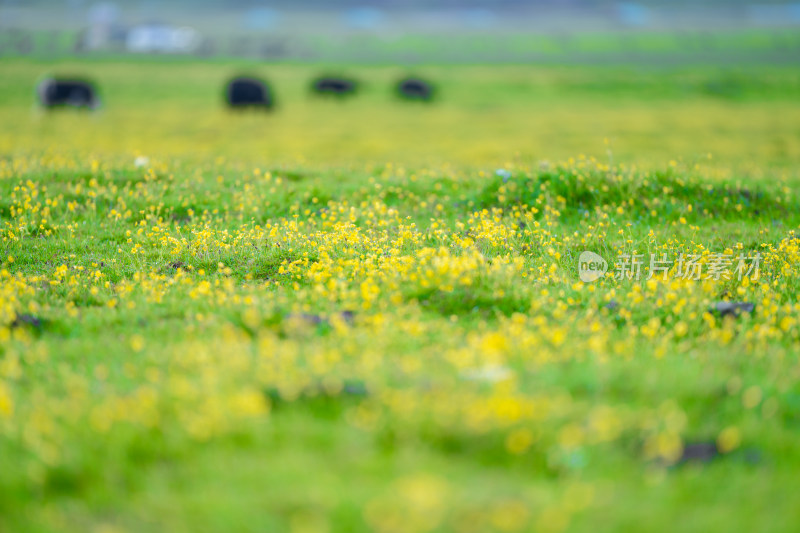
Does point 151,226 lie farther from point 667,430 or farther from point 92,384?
point 667,430

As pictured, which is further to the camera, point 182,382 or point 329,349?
point 329,349

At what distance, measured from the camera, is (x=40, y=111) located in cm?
4194

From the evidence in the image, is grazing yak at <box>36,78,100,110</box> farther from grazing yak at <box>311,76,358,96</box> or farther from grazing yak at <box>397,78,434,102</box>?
grazing yak at <box>397,78,434,102</box>

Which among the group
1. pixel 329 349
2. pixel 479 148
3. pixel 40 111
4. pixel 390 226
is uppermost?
pixel 40 111

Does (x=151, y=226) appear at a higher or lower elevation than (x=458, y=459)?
higher

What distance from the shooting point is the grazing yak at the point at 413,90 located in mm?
55531

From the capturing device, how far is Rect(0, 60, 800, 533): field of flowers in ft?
12.7

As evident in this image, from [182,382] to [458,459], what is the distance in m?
2.11

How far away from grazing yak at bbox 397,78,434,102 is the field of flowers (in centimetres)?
4240

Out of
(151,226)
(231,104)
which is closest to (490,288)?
(151,226)

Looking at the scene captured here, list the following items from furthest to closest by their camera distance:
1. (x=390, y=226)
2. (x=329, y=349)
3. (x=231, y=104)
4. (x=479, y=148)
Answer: (x=231, y=104)
(x=479, y=148)
(x=390, y=226)
(x=329, y=349)

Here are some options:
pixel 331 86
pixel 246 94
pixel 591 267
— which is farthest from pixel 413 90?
pixel 591 267

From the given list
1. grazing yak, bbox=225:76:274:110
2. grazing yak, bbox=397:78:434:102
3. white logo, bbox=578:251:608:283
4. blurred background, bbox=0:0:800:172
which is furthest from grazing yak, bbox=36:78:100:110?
white logo, bbox=578:251:608:283

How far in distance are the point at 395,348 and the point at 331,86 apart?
177 ft
